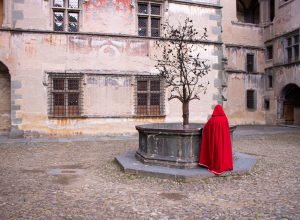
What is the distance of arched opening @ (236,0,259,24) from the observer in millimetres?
26953

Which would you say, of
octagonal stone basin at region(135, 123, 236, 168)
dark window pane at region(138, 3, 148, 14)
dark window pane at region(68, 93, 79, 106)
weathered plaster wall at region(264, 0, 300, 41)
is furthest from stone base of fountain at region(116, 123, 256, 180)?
weathered plaster wall at region(264, 0, 300, 41)

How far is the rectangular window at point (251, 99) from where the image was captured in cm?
2350

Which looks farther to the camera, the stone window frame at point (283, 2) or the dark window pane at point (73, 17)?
the stone window frame at point (283, 2)

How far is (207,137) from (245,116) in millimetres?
17132

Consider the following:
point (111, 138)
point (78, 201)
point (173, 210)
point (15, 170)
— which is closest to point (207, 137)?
point (173, 210)

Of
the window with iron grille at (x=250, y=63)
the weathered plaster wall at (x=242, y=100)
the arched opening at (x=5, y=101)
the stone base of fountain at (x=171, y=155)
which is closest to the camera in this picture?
the stone base of fountain at (x=171, y=155)

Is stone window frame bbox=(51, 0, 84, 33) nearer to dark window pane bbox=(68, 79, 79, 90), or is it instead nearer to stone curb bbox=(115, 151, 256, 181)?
dark window pane bbox=(68, 79, 79, 90)

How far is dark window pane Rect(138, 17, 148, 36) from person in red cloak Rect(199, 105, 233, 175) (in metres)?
9.68

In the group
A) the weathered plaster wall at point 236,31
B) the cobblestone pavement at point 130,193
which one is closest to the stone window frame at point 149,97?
the cobblestone pavement at point 130,193

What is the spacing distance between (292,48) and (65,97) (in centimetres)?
1554

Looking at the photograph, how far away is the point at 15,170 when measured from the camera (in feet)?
25.3

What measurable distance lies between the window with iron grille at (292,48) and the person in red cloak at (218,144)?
16274 mm

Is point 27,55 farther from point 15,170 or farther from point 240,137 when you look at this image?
point 240,137

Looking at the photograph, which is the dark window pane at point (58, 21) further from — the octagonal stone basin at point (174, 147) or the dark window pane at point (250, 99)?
the dark window pane at point (250, 99)
